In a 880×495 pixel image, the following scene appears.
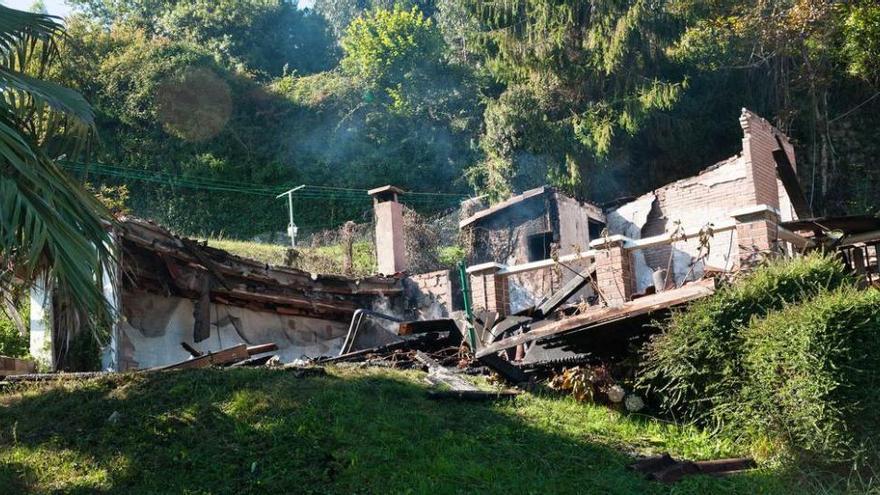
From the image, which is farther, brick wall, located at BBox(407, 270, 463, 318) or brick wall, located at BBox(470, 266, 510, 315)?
brick wall, located at BBox(407, 270, 463, 318)

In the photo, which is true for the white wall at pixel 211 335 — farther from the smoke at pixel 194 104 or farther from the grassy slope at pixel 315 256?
the smoke at pixel 194 104

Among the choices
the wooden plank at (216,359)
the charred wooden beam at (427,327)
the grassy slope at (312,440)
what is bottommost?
the grassy slope at (312,440)

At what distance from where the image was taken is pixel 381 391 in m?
9.97

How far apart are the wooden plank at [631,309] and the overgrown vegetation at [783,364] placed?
0.22 meters

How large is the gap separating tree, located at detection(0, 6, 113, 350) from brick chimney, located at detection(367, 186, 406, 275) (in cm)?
1047

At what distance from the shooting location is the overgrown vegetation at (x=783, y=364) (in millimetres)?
7980

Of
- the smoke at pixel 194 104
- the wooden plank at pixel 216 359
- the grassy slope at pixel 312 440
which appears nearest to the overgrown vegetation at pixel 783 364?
the grassy slope at pixel 312 440

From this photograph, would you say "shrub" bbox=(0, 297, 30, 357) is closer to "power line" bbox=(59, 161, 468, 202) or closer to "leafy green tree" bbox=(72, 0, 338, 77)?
"power line" bbox=(59, 161, 468, 202)

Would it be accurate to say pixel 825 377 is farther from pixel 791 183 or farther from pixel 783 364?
pixel 791 183

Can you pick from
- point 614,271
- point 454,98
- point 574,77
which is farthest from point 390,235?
point 454,98

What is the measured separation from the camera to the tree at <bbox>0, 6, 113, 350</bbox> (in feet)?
24.1

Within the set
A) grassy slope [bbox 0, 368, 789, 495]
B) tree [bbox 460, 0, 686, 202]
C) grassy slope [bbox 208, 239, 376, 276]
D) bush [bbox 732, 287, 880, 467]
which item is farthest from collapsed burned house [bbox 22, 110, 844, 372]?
tree [bbox 460, 0, 686, 202]

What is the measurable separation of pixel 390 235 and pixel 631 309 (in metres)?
9.74

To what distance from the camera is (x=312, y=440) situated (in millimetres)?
8531
